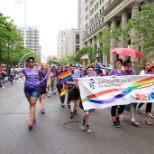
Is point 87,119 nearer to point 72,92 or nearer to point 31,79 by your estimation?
point 72,92

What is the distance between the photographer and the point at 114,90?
248 inches

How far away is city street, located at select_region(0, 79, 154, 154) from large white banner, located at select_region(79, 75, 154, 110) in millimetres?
702

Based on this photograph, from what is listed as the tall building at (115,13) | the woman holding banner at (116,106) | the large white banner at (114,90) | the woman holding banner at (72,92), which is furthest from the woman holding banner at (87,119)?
the tall building at (115,13)

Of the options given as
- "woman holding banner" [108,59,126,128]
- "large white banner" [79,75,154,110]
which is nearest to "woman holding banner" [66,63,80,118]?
"large white banner" [79,75,154,110]

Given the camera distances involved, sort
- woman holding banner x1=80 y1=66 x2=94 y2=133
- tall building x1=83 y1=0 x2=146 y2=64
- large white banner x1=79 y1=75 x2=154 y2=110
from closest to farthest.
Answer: woman holding banner x1=80 y1=66 x2=94 y2=133
large white banner x1=79 y1=75 x2=154 y2=110
tall building x1=83 y1=0 x2=146 y2=64

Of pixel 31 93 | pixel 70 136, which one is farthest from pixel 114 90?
pixel 31 93

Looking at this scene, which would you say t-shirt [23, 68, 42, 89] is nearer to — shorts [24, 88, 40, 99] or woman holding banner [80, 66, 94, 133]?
shorts [24, 88, 40, 99]

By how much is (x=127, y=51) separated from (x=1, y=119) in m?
4.56

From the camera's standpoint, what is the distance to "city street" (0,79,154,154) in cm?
450

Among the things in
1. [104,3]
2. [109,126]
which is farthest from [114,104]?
[104,3]

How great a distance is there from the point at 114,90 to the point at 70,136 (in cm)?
186

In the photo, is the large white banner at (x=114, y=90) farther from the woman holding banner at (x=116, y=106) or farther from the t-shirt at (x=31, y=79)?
the t-shirt at (x=31, y=79)

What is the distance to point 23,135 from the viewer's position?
17.6 ft

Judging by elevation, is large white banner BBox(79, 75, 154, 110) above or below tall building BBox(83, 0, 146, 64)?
below
